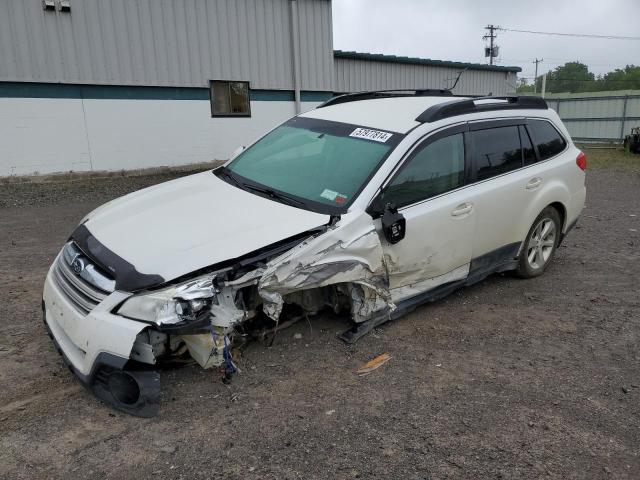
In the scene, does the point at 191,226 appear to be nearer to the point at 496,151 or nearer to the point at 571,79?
the point at 496,151

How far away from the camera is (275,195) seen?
3.70 metres

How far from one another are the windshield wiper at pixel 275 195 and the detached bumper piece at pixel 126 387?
4.86 ft

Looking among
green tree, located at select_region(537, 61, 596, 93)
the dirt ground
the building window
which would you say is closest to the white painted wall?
the building window

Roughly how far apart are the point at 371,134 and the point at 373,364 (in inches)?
71.0

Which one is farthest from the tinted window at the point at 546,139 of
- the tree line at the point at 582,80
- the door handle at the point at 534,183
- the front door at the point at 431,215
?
the tree line at the point at 582,80

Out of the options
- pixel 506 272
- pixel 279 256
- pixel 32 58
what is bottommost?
pixel 506 272

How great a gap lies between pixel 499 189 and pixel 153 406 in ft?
10.7

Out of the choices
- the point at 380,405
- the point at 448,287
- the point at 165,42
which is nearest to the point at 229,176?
the point at 448,287

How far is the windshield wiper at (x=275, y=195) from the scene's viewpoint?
357 cm

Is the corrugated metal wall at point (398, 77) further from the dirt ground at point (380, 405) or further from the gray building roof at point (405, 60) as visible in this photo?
the dirt ground at point (380, 405)

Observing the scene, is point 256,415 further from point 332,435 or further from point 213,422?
point 332,435

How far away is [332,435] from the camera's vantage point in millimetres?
2721

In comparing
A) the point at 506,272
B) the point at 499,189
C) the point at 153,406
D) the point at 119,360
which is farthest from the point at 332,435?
the point at 506,272

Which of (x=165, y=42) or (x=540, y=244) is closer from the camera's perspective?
(x=540, y=244)
